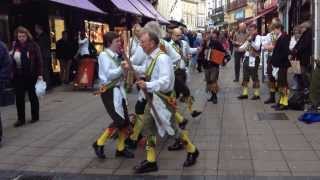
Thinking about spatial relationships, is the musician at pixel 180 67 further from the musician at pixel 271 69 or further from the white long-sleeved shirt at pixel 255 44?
the white long-sleeved shirt at pixel 255 44

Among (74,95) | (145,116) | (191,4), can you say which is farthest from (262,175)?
(191,4)

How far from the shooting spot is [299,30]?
487 inches

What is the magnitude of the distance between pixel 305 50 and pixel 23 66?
218 inches

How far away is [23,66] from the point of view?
10016 millimetres

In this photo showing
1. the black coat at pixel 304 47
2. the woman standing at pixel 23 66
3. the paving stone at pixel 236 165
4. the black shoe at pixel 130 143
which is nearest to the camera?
the paving stone at pixel 236 165

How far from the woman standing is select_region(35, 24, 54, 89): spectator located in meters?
4.82

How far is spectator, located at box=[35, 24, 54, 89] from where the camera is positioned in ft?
49.4

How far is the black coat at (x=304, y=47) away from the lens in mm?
11641

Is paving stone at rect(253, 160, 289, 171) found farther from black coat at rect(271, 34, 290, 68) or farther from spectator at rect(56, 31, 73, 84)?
spectator at rect(56, 31, 73, 84)

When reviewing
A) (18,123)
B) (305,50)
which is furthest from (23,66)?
(305,50)

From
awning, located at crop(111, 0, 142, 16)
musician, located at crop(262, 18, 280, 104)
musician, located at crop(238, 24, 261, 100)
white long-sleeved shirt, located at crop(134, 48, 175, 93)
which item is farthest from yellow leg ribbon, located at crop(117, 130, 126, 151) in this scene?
awning, located at crop(111, 0, 142, 16)

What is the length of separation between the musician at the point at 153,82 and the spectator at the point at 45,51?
8.51 metres

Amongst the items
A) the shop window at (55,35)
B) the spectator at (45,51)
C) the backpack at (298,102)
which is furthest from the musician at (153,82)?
the shop window at (55,35)

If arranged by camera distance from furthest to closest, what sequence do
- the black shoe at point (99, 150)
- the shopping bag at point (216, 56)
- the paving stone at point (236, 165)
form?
the shopping bag at point (216, 56) < the black shoe at point (99, 150) < the paving stone at point (236, 165)
